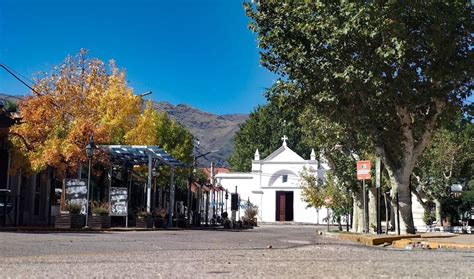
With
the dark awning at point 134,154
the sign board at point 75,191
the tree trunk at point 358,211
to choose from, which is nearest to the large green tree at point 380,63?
the dark awning at point 134,154

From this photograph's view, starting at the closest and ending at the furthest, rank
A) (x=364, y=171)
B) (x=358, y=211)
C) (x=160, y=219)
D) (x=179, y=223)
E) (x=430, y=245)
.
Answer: (x=430, y=245) < (x=364, y=171) < (x=160, y=219) < (x=179, y=223) < (x=358, y=211)

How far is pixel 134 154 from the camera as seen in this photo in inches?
1275

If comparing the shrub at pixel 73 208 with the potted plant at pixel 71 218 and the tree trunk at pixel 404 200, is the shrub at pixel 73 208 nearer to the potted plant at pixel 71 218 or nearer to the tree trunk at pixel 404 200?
the potted plant at pixel 71 218

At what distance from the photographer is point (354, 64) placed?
20969 mm

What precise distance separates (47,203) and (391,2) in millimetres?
23699

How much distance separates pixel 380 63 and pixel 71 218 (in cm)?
1369

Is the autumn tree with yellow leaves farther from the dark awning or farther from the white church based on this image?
the white church

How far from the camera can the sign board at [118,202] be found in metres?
29.0

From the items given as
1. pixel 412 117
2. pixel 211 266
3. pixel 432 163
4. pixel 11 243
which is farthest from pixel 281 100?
pixel 432 163

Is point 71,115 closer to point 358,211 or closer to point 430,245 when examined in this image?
point 358,211

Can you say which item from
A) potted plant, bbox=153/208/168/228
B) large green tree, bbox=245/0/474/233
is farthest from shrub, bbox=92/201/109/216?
large green tree, bbox=245/0/474/233

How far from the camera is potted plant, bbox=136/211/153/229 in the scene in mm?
29938

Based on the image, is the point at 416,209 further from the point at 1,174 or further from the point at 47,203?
the point at 1,174

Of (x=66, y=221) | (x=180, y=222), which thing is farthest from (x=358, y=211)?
(x=66, y=221)
